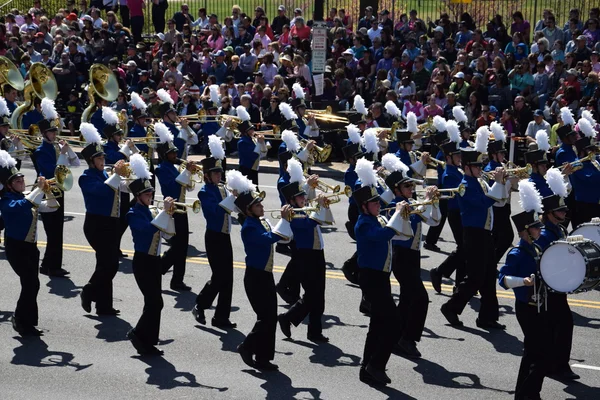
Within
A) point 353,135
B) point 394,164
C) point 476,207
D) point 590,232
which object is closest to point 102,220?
point 394,164

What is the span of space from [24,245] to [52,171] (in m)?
3.01

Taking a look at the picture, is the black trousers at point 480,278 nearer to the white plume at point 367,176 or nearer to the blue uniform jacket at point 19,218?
the white plume at point 367,176

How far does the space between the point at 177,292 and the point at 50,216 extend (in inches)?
84.2

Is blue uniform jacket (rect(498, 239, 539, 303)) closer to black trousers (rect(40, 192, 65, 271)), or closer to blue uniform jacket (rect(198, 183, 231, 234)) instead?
blue uniform jacket (rect(198, 183, 231, 234))

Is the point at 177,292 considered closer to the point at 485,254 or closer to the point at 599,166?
the point at 485,254

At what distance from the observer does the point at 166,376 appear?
34.7ft

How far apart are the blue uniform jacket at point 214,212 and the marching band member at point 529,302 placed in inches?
135

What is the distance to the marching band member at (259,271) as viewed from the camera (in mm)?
10758

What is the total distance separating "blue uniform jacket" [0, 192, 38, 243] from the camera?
38.3ft

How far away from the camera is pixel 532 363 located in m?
9.89

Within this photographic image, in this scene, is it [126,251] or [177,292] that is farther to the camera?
[126,251]

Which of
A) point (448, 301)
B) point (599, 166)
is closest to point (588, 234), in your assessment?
point (448, 301)

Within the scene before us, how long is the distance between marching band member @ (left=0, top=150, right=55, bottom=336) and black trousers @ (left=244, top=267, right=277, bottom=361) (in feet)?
8.23

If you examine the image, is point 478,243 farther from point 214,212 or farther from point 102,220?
point 102,220
